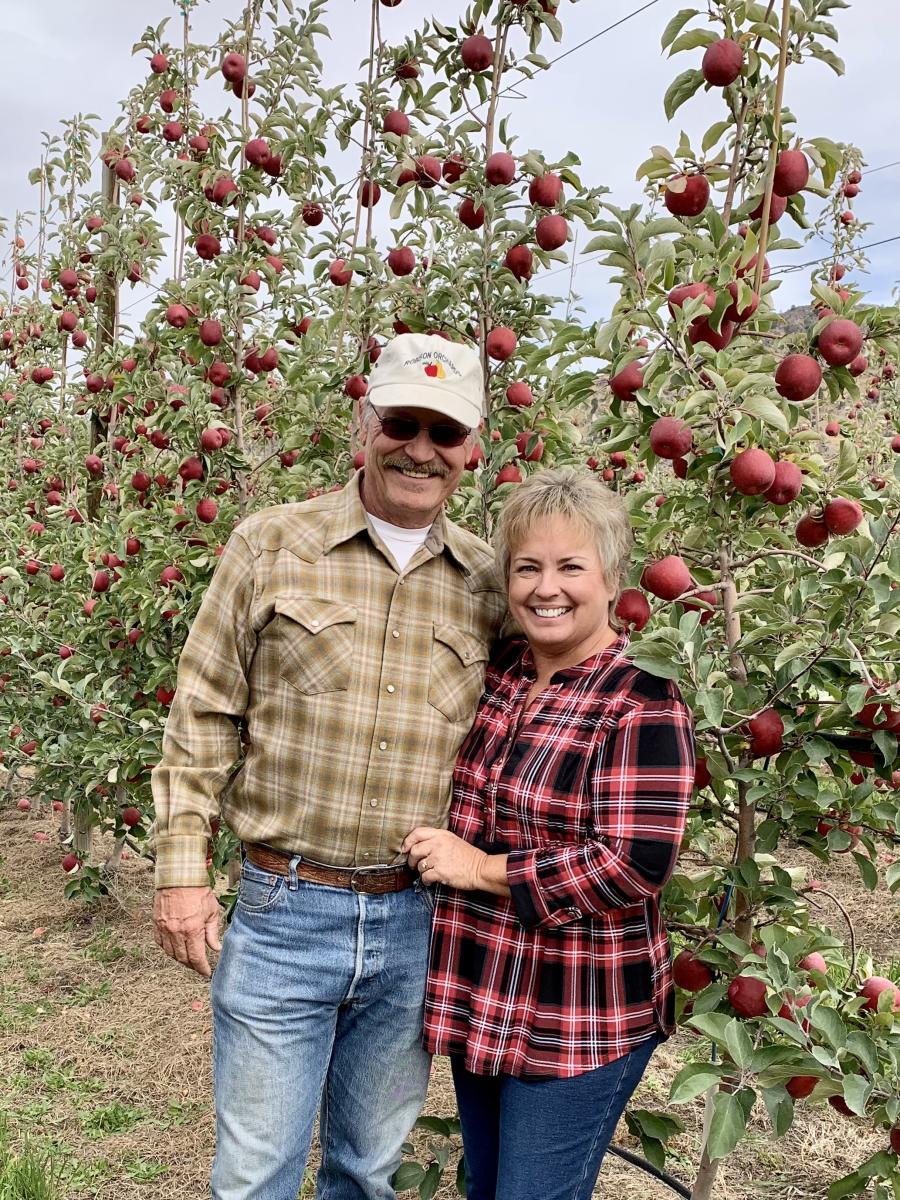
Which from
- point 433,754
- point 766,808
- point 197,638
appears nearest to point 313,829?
point 433,754

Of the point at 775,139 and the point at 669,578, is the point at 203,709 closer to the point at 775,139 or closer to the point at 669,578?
the point at 669,578

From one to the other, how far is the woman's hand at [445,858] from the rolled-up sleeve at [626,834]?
105 millimetres

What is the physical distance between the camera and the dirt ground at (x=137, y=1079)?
2.89 meters

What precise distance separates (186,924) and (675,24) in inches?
71.5

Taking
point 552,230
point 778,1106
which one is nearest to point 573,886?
point 778,1106

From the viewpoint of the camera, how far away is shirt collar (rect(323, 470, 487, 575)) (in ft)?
6.43

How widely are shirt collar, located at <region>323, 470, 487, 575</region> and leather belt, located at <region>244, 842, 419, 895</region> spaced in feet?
1.85

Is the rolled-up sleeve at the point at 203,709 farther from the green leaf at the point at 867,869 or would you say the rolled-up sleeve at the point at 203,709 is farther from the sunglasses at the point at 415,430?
the green leaf at the point at 867,869

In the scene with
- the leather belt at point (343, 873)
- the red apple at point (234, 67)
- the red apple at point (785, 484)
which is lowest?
the leather belt at point (343, 873)

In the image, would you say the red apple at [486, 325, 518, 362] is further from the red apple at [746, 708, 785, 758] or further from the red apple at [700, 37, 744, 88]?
the red apple at [746, 708, 785, 758]

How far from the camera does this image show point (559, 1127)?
1.68 meters

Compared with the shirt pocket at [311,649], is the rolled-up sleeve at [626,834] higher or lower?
lower

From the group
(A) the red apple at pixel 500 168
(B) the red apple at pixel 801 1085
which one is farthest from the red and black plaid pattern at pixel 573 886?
(A) the red apple at pixel 500 168

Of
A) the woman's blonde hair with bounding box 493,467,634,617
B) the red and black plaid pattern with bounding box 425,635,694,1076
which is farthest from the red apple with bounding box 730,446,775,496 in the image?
the red and black plaid pattern with bounding box 425,635,694,1076
